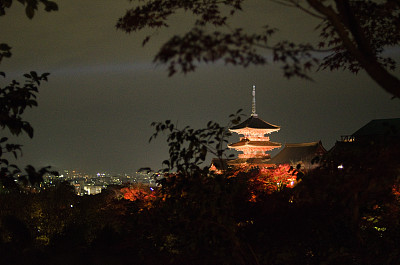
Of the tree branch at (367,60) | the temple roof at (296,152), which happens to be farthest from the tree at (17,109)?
the temple roof at (296,152)

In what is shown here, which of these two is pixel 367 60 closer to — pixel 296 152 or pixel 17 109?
pixel 17 109

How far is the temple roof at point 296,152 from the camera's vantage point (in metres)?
43.7

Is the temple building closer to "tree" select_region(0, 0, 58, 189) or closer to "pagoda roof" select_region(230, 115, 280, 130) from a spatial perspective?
"pagoda roof" select_region(230, 115, 280, 130)

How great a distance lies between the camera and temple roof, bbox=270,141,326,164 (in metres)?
43.7

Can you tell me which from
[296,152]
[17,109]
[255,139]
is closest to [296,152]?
[296,152]

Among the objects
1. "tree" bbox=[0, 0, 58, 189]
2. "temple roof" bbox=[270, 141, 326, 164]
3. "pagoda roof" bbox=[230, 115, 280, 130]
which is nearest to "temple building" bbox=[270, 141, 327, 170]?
"temple roof" bbox=[270, 141, 326, 164]

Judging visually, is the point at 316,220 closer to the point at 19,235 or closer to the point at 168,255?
the point at 168,255

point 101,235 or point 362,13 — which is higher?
point 362,13

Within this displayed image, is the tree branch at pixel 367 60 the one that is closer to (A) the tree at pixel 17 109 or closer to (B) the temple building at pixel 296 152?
(A) the tree at pixel 17 109

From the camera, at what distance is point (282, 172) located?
13102mm

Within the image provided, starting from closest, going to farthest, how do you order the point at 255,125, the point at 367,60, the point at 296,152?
1. the point at 367,60
2. the point at 296,152
3. the point at 255,125

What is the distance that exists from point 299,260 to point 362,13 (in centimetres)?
421

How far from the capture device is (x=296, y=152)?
45.2 m

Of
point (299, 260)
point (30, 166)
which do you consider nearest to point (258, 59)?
point (30, 166)
